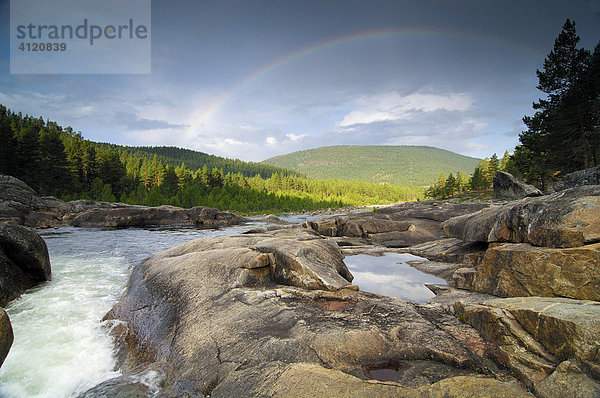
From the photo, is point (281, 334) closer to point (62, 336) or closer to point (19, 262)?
point (62, 336)

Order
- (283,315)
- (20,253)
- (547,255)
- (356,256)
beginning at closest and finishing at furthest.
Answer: (283,315)
(547,255)
(20,253)
(356,256)

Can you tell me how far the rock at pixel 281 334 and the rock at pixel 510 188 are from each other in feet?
83.2

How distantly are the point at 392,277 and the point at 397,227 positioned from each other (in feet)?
45.8

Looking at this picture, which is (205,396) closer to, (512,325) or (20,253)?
(512,325)

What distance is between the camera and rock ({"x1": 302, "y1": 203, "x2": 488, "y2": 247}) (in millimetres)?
23891

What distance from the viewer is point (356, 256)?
1783 centimetres

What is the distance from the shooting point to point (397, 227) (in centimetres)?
2561

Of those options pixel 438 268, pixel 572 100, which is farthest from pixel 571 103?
pixel 438 268

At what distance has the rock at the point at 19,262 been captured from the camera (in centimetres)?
975

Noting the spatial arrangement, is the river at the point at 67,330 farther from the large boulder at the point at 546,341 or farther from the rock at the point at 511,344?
the large boulder at the point at 546,341

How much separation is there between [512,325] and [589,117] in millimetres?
36351

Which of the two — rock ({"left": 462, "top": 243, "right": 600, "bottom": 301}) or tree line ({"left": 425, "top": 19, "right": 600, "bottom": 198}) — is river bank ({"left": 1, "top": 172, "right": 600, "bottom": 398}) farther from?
tree line ({"left": 425, "top": 19, "right": 600, "bottom": 198})

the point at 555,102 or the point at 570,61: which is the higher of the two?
the point at 570,61

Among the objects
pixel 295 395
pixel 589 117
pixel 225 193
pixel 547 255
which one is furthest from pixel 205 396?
pixel 225 193
